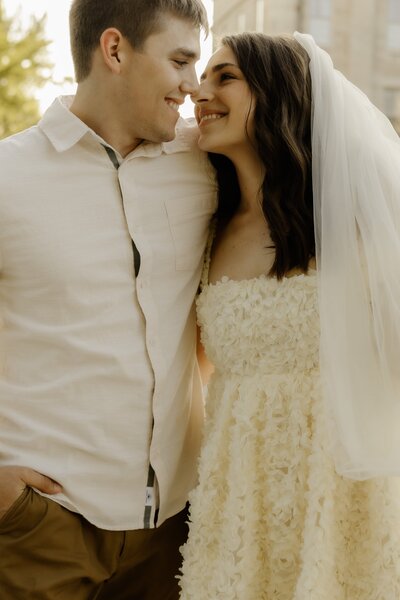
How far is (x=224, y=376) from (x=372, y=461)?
0.54 metres

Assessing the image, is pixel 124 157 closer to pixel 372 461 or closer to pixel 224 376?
pixel 224 376

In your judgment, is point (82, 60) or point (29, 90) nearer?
point (82, 60)

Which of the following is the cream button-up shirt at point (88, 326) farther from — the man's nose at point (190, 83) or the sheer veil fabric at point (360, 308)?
the sheer veil fabric at point (360, 308)

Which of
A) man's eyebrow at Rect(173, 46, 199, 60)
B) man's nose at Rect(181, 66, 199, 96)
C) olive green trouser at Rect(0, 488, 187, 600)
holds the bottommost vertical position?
olive green trouser at Rect(0, 488, 187, 600)

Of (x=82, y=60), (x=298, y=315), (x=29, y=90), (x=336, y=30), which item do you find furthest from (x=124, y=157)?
(x=336, y=30)

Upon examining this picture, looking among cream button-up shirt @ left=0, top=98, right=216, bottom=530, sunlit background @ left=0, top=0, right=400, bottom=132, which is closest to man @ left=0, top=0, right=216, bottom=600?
cream button-up shirt @ left=0, top=98, right=216, bottom=530

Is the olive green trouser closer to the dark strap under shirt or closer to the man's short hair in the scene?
the dark strap under shirt

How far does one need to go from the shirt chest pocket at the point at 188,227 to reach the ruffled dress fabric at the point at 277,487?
6.3 inches

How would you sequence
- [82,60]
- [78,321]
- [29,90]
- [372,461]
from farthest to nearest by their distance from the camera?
[29,90] < [82,60] < [78,321] < [372,461]

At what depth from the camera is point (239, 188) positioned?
2951 mm

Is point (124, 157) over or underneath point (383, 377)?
over

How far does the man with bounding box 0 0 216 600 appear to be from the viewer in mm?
2479

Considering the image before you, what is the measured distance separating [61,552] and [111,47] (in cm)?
150

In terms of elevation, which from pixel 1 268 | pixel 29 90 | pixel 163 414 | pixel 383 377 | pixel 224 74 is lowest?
pixel 29 90
